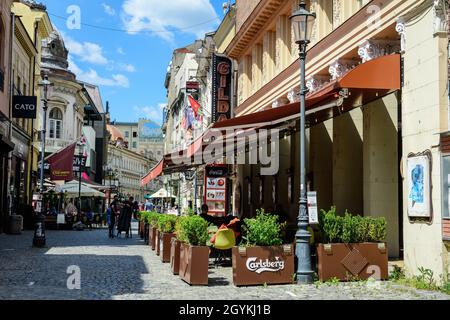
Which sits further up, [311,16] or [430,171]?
[311,16]

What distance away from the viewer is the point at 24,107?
27.4 metres

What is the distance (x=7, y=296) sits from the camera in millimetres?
9898

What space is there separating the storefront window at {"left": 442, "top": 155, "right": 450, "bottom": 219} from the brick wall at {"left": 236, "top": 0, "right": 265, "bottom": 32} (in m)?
19.3

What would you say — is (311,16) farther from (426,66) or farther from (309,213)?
(309,213)

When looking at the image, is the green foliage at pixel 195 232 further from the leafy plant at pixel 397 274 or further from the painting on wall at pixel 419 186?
the painting on wall at pixel 419 186

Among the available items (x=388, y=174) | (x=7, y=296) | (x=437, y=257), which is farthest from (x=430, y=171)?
(x=7, y=296)

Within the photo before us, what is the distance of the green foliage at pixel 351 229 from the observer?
11.7 metres

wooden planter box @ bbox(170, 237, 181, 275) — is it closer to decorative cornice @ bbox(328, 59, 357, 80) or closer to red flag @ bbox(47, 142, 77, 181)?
decorative cornice @ bbox(328, 59, 357, 80)

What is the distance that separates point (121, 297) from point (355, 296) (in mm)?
3730

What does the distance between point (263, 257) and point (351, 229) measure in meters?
1.78

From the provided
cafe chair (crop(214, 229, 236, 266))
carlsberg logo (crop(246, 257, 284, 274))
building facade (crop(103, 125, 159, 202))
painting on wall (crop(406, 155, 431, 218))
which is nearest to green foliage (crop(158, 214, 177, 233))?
cafe chair (crop(214, 229, 236, 266))

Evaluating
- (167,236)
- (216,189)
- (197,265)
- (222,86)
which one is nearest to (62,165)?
(222,86)

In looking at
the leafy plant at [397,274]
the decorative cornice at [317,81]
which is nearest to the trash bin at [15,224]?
the decorative cornice at [317,81]

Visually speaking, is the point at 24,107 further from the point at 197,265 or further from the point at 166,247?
the point at 197,265
